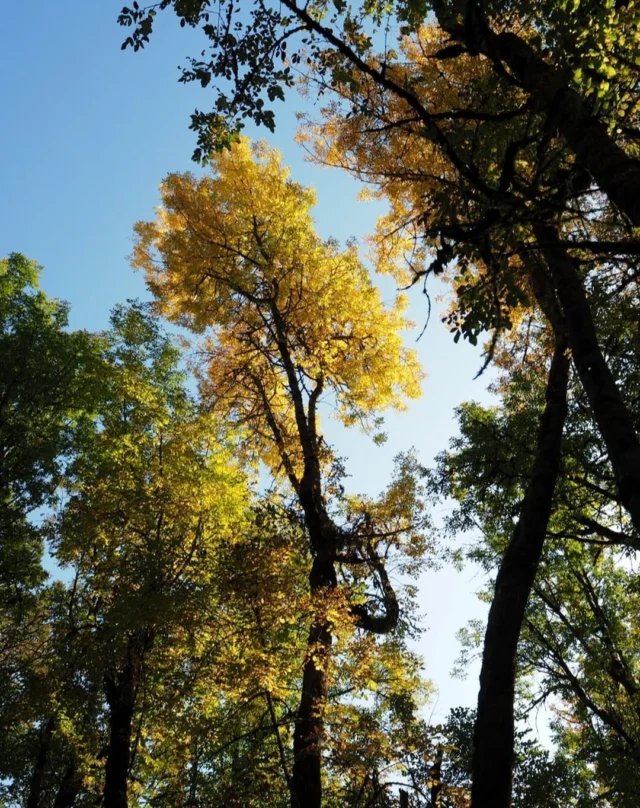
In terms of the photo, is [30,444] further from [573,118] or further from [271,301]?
[573,118]

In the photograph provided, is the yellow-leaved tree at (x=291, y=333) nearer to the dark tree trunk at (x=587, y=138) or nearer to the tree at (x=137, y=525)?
the tree at (x=137, y=525)

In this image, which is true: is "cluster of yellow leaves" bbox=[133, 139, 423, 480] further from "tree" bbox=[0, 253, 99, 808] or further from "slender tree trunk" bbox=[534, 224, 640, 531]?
"slender tree trunk" bbox=[534, 224, 640, 531]

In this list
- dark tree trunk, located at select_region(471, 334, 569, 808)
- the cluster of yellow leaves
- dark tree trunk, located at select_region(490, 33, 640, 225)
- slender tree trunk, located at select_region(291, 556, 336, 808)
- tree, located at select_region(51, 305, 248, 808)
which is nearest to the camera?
dark tree trunk, located at select_region(490, 33, 640, 225)

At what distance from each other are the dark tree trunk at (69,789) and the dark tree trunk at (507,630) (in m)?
10.5

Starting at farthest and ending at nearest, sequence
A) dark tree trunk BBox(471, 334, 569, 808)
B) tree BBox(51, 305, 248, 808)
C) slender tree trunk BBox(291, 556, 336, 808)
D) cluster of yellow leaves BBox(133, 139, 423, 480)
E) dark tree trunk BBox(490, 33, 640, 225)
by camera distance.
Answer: cluster of yellow leaves BBox(133, 139, 423, 480) < tree BBox(51, 305, 248, 808) < slender tree trunk BBox(291, 556, 336, 808) < dark tree trunk BBox(471, 334, 569, 808) < dark tree trunk BBox(490, 33, 640, 225)

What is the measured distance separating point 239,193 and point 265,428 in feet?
13.9

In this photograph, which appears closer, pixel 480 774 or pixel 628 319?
pixel 480 774

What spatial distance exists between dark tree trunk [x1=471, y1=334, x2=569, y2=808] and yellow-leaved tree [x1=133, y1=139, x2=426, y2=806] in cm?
395

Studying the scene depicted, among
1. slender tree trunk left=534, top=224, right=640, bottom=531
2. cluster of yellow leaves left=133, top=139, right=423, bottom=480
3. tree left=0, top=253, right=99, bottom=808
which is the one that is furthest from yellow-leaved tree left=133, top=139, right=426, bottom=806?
slender tree trunk left=534, top=224, right=640, bottom=531

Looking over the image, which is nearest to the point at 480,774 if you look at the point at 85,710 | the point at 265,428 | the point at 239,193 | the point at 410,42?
the point at 85,710

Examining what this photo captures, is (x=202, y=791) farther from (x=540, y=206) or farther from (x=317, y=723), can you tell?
(x=540, y=206)

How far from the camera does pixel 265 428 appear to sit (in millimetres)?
11062

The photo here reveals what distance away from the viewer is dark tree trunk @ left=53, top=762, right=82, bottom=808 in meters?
11.7

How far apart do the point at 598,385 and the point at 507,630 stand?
1.90 m
